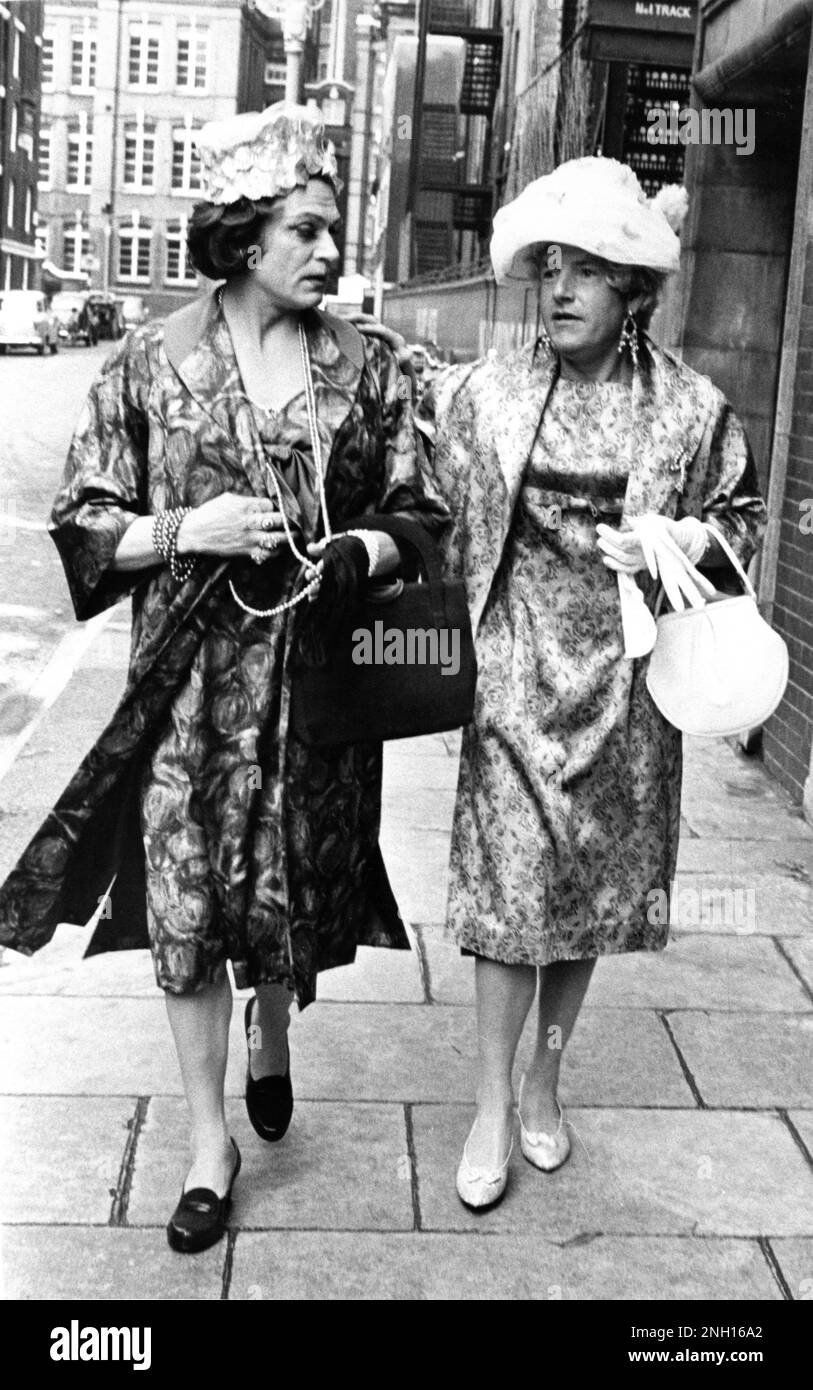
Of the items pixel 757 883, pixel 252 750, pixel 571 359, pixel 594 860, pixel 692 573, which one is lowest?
pixel 757 883

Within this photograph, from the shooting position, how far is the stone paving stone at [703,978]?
194 inches

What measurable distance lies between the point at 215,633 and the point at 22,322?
4969cm

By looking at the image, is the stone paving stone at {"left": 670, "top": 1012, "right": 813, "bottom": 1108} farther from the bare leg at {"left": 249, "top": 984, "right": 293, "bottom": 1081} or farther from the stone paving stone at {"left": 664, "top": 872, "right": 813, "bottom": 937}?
the bare leg at {"left": 249, "top": 984, "right": 293, "bottom": 1081}

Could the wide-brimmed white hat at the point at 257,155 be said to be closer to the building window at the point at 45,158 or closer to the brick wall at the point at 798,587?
the brick wall at the point at 798,587

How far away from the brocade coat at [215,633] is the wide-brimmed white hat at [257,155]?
251mm

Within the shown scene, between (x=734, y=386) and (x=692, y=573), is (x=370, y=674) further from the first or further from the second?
(x=734, y=386)

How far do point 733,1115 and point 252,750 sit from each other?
4.91 ft

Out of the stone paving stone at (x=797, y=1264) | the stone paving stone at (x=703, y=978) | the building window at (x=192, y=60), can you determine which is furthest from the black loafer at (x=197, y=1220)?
the building window at (x=192, y=60)

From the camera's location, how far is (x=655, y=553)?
349 centimetres

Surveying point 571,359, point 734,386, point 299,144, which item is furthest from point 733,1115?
point 734,386

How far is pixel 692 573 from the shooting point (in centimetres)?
354

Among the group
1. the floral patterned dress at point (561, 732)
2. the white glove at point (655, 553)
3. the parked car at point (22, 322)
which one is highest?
the white glove at point (655, 553)

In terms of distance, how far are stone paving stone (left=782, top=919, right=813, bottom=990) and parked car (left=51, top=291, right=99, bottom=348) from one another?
6377 cm
